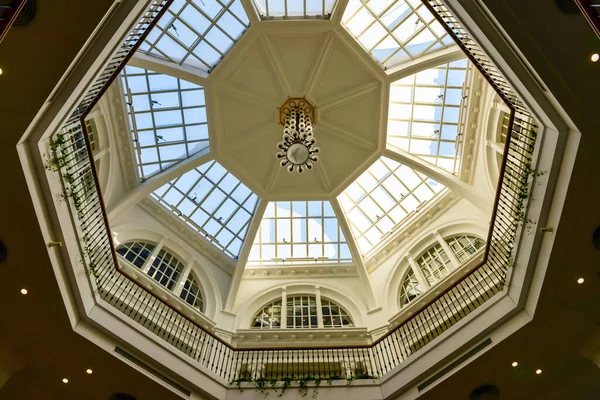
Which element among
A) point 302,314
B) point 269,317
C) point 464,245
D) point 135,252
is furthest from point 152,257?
point 464,245

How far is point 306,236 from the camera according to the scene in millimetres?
20891

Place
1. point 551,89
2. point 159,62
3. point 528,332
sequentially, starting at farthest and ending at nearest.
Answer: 1. point 159,62
2. point 528,332
3. point 551,89

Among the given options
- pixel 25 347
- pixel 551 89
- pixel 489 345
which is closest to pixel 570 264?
pixel 489 345

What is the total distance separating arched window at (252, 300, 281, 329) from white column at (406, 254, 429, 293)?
5.98m

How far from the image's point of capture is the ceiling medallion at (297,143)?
43.4ft

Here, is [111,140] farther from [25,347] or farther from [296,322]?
[296,322]

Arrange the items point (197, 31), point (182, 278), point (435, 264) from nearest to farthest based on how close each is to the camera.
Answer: point (197, 31) < point (435, 264) < point (182, 278)

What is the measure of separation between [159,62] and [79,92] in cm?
723

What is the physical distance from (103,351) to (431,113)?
15.1 metres

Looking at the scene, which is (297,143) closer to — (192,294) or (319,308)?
(319,308)

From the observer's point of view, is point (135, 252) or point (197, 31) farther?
point (135, 252)

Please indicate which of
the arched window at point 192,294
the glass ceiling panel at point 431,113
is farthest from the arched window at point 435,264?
the arched window at point 192,294

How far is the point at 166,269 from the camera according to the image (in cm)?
Answer: 1691

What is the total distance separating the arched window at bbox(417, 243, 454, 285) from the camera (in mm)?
16156
